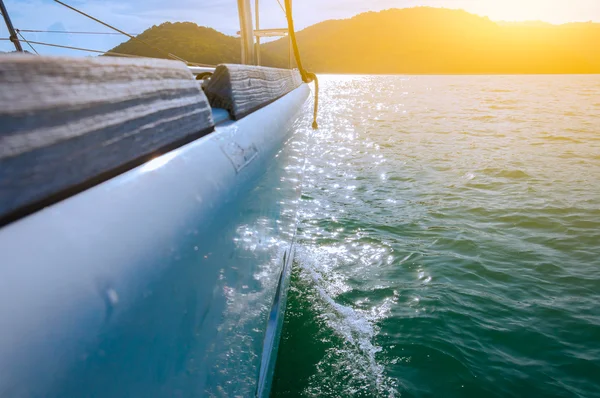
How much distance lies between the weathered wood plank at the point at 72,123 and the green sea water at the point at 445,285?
1.61 metres

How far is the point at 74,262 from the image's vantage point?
0.57m

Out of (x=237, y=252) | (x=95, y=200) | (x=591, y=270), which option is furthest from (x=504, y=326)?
(x=95, y=200)

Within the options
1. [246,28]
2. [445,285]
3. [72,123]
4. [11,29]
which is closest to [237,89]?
[72,123]

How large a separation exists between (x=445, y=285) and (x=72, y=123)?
298 centimetres

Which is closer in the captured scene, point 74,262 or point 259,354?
point 74,262

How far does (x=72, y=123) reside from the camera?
0.70 meters

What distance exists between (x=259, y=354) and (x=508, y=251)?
310 cm

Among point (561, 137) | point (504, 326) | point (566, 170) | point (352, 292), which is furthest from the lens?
point (561, 137)

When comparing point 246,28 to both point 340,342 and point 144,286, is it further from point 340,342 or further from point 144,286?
point 144,286

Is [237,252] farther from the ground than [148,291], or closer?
closer

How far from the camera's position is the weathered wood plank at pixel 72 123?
1.91ft

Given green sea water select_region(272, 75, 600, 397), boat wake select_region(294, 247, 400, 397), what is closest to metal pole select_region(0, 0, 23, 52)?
green sea water select_region(272, 75, 600, 397)

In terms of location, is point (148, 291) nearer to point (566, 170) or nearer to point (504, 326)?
point (504, 326)

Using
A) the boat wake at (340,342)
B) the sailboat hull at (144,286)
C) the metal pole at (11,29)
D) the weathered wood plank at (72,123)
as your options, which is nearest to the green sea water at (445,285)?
the boat wake at (340,342)
